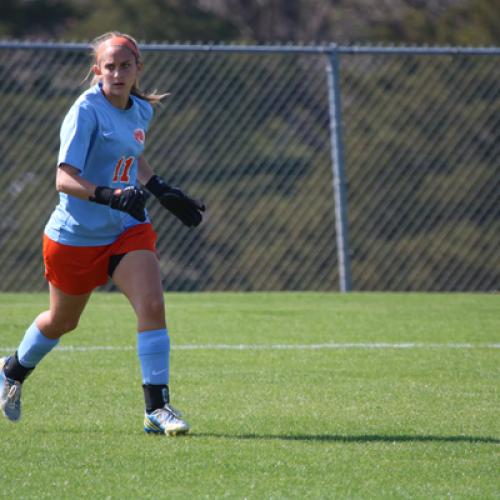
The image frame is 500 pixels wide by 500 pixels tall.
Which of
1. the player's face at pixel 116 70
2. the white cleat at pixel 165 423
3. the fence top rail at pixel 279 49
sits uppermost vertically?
the fence top rail at pixel 279 49

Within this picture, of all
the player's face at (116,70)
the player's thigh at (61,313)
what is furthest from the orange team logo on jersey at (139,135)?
the player's thigh at (61,313)

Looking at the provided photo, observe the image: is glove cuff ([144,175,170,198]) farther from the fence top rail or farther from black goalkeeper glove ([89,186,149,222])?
the fence top rail

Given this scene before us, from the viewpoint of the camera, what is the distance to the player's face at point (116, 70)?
522 centimetres

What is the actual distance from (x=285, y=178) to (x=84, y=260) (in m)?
8.65

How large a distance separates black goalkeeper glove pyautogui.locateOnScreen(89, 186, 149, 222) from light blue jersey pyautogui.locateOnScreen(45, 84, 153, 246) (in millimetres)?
296

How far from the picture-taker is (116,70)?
5.23m

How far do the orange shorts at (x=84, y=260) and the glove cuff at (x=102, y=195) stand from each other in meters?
0.40

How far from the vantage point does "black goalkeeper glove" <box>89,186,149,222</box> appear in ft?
15.7

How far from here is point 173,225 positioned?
12.6m

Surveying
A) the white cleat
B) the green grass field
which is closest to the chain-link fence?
the green grass field

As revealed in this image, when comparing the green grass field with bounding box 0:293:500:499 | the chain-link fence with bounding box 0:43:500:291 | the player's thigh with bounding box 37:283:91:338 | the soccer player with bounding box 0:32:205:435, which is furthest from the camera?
the chain-link fence with bounding box 0:43:500:291

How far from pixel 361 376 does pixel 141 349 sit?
1.79 meters

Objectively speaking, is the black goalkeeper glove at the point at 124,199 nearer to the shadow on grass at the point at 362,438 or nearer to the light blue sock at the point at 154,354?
the light blue sock at the point at 154,354

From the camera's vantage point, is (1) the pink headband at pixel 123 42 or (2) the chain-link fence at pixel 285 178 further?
(2) the chain-link fence at pixel 285 178
